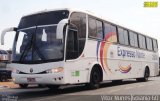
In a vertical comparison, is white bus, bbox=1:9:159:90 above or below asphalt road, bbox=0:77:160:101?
above

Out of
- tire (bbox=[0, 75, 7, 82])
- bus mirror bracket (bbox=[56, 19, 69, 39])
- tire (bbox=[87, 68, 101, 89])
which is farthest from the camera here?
tire (bbox=[0, 75, 7, 82])

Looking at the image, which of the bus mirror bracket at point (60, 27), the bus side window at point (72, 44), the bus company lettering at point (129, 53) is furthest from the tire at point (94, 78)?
the bus mirror bracket at point (60, 27)

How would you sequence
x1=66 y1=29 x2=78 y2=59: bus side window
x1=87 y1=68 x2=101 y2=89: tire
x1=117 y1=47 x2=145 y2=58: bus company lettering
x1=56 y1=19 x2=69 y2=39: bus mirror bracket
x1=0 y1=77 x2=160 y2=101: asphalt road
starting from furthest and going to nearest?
x1=117 y1=47 x2=145 y2=58: bus company lettering → x1=87 y1=68 x2=101 y2=89: tire → x1=66 y1=29 x2=78 y2=59: bus side window → x1=56 y1=19 x2=69 y2=39: bus mirror bracket → x1=0 y1=77 x2=160 y2=101: asphalt road

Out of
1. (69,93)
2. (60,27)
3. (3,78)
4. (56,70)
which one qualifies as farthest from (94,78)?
(3,78)

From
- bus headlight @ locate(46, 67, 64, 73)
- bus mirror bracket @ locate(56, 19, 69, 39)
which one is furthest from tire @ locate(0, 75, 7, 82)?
bus mirror bracket @ locate(56, 19, 69, 39)

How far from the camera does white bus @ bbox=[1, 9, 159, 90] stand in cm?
1407

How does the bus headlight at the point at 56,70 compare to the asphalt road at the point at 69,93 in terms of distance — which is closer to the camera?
the asphalt road at the point at 69,93

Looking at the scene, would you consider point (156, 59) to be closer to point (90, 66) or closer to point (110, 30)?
point (110, 30)

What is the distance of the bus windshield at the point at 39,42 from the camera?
14172 mm

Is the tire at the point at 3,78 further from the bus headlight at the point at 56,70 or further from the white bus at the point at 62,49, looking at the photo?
the bus headlight at the point at 56,70

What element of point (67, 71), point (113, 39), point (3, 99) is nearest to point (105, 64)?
point (113, 39)

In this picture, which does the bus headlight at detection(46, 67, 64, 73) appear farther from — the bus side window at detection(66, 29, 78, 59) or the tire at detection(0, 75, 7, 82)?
the tire at detection(0, 75, 7, 82)

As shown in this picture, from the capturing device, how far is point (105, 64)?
60.3ft

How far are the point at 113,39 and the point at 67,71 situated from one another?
6008mm
